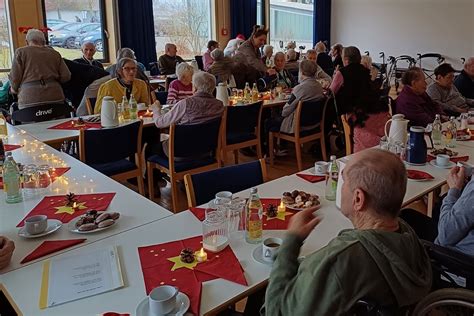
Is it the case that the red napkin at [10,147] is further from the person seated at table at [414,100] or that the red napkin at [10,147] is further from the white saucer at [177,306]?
the person seated at table at [414,100]

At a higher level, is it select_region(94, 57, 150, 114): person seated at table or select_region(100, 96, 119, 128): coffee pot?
select_region(94, 57, 150, 114): person seated at table

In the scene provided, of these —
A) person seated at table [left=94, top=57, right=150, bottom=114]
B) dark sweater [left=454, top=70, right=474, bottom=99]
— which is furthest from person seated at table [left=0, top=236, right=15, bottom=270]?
dark sweater [left=454, top=70, right=474, bottom=99]

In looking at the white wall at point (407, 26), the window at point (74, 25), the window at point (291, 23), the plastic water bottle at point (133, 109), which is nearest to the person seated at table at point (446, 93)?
the plastic water bottle at point (133, 109)

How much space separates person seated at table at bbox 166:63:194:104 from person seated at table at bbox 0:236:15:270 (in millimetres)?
3493

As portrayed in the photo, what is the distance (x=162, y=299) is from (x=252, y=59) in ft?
18.5

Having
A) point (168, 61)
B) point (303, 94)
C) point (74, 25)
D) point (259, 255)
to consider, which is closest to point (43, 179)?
point (259, 255)

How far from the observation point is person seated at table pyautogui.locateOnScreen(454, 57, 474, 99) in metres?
5.50

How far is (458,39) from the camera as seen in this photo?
10.6 meters

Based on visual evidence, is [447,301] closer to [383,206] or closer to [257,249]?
[383,206]

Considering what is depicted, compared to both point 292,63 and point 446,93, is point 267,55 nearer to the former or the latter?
point 292,63

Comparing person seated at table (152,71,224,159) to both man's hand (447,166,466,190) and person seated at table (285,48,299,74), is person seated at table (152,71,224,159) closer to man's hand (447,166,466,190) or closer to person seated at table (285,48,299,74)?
man's hand (447,166,466,190)

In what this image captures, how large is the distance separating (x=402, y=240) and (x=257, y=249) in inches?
23.5

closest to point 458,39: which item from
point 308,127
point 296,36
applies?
point 296,36

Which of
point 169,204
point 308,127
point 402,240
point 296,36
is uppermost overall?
point 296,36
